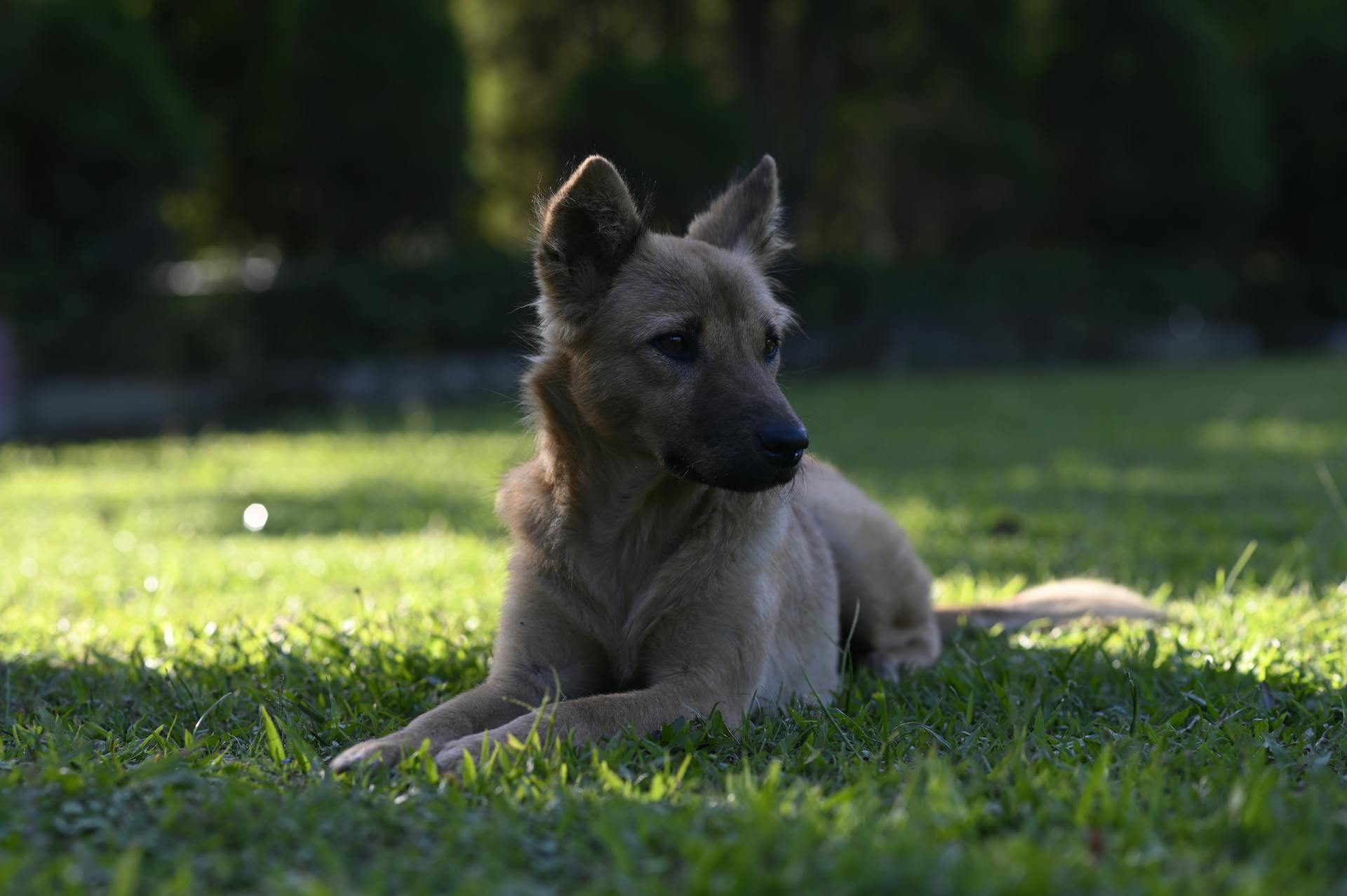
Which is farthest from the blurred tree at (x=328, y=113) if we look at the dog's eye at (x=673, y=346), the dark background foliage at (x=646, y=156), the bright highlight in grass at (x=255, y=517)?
the dog's eye at (x=673, y=346)

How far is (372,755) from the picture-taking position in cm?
320

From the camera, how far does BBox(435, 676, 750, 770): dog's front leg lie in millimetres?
3312

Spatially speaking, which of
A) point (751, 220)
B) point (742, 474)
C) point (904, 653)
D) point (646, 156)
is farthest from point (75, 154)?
point (742, 474)

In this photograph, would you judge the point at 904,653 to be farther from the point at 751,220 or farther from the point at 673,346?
the point at 751,220

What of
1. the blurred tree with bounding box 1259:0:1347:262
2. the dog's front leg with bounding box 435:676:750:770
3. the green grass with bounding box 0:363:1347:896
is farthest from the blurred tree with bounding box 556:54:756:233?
the dog's front leg with bounding box 435:676:750:770

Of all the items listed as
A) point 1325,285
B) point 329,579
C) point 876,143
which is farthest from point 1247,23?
point 329,579

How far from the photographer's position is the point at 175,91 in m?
16.4

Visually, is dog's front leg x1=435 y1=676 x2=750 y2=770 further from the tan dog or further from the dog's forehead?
the dog's forehead

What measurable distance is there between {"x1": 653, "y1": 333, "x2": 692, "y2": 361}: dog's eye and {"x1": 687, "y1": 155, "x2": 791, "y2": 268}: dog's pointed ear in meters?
0.86

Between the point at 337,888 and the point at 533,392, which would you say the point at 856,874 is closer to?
the point at 337,888

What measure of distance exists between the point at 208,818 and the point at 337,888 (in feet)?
1.83

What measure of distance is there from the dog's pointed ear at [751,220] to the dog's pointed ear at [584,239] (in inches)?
25.1

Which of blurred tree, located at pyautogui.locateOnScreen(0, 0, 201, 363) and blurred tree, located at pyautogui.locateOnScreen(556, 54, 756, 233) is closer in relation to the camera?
blurred tree, located at pyautogui.locateOnScreen(0, 0, 201, 363)

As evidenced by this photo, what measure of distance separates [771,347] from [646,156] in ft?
66.3
